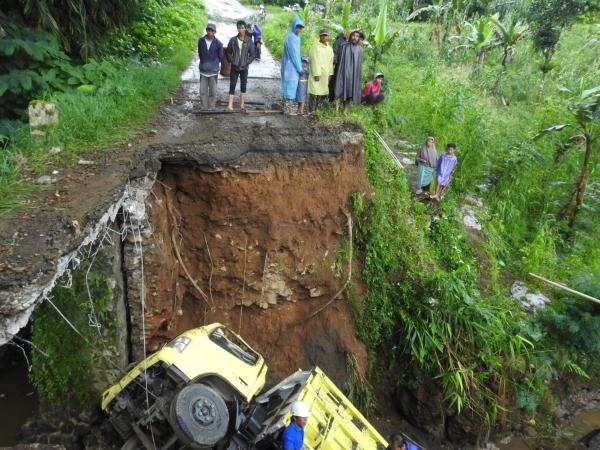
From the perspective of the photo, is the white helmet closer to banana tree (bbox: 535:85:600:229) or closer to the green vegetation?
the green vegetation

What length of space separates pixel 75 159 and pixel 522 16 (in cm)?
1714

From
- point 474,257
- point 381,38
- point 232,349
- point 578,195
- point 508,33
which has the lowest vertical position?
point 232,349

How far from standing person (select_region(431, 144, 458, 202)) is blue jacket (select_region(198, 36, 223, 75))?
499cm

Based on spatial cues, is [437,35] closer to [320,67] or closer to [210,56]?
[320,67]

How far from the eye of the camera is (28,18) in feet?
23.4

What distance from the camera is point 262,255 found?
26.0ft

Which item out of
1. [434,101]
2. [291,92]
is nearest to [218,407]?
[291,92]

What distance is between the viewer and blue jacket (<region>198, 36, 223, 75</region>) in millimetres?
7902

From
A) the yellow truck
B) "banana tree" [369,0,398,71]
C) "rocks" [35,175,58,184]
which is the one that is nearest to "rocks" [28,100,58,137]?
"rocks" [35,175,58,184]

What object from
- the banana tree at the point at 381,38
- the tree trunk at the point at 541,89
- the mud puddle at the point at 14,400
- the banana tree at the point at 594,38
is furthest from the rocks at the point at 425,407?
the tree trunk at the point at 541,89

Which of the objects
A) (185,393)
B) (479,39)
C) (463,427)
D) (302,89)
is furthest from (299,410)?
(479,39)

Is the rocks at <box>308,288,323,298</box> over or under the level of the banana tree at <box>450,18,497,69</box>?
under

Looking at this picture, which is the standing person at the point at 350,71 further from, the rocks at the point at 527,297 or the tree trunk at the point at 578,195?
the tree trunk at the point at 578,195

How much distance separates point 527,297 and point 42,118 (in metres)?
10.1
